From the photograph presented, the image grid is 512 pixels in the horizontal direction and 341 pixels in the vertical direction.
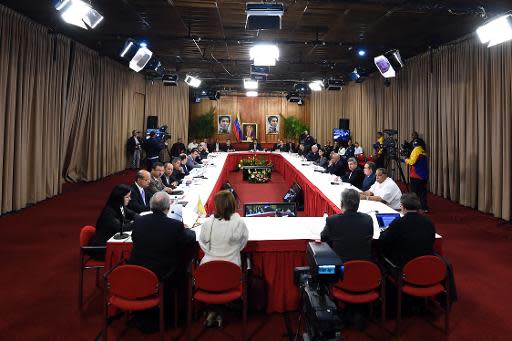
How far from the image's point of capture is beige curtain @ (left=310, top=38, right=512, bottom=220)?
22.0 feet

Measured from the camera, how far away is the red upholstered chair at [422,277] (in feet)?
8.89

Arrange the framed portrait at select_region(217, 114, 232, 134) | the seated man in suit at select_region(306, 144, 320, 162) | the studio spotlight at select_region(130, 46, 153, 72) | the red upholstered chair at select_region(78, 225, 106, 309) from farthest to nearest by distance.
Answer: the framed portrait at select_region(217, 114, 232, 134) < the seated man in suit at select_region(306, 144, 320, 162) < the studio spotlight at select_region(130, 46, 153, 72) < the red upholstered chair at select_region(78, 225, 106, 309)

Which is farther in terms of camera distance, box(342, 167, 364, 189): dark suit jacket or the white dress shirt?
box(342, 167, 364, 189): dark suit jacket

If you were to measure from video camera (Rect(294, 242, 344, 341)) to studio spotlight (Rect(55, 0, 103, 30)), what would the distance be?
475 cm

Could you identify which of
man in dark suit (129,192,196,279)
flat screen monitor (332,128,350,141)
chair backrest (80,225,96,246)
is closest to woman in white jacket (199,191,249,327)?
man in dark suit (129,192,196,279)

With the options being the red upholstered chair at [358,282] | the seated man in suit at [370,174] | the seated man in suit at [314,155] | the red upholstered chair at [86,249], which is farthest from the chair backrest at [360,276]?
the seated man in suit at [314,155]

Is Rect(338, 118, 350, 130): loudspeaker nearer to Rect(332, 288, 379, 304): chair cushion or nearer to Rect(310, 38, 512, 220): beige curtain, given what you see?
Rect(310, 38, 512, 220): beige curtain

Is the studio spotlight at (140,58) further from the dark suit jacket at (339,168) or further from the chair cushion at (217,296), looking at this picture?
the chair cushion at (217,296)

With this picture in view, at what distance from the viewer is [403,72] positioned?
427 inches

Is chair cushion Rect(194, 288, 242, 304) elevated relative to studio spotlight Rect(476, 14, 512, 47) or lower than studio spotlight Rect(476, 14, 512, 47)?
lower

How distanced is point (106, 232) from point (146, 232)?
0.94 metres

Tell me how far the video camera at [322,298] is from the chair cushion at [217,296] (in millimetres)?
717

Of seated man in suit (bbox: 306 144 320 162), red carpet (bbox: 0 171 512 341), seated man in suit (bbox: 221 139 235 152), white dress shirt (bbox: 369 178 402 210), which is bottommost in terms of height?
red carpet (bbox: 0 171 512 341)

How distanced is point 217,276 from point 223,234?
Result: 12.7 inches
